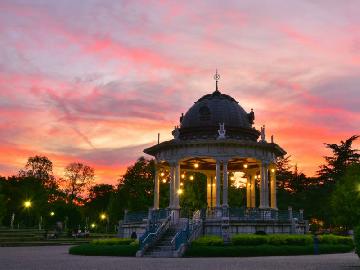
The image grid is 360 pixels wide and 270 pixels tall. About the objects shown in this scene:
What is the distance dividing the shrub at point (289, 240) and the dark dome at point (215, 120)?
1137 cm

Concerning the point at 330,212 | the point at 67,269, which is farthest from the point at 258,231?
the point at 330,212

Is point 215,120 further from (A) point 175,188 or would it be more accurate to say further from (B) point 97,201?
(B) point 97,201

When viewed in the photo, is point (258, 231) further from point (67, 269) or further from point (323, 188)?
point (323, 188)

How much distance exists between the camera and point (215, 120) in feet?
143

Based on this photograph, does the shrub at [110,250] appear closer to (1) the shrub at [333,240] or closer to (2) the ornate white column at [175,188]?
(2) the ornate white column at [175,188]

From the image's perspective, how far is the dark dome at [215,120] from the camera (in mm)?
43438

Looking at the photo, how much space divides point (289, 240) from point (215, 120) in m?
13.6

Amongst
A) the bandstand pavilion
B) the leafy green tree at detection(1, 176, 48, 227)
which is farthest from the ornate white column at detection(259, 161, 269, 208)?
the leafy green tree at detection(1, 176, 48, 227)

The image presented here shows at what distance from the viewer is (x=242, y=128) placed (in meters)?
44.1

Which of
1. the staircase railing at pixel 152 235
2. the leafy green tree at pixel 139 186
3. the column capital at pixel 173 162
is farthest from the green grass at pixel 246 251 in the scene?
the leafy green tree at pixel 139 186

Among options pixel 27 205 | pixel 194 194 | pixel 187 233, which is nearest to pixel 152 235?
pixel 187 233

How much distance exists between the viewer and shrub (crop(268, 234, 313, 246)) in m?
34.4

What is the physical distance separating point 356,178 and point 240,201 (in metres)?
20.5

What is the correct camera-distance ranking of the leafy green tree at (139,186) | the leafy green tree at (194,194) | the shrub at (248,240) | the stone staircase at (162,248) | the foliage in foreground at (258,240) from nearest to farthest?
the stone staircase at (162,248)
the foliage in foreground at (258,240)
the shrub at (248,240)
the leafy green tree at (194,194)
the leafy green tree at (139,186)
